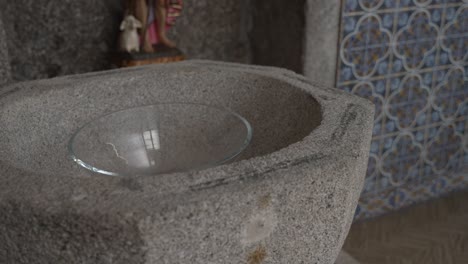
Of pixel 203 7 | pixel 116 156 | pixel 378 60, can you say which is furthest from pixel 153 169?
pixel 378 60

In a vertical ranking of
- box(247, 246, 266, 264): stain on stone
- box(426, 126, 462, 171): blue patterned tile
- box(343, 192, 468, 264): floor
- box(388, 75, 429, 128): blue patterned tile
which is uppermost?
box(247, 246, 266, 264): stain on stone

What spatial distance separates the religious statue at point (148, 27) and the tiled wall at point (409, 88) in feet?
2.47

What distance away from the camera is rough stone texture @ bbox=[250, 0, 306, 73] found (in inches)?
84.1

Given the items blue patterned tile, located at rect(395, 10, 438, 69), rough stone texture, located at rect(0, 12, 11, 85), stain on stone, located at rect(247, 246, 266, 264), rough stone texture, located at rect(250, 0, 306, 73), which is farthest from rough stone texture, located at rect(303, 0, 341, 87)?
stain on stone, located at rect(247, 246, 266, 264)

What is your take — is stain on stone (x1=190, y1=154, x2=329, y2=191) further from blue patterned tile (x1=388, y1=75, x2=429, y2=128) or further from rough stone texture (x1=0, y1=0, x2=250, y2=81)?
blue patterned tile (x1=388, y1=75, x2=429, y2=128)

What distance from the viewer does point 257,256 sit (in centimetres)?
80

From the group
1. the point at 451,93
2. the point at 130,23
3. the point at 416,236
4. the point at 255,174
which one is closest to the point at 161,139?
the point at 255,174

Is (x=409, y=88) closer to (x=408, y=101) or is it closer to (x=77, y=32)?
(x=408, y=101)

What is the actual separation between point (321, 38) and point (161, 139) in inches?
43.8

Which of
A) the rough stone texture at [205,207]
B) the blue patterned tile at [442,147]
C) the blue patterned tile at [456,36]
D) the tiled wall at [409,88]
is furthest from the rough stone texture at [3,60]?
the blue patterned tile at [442,147]

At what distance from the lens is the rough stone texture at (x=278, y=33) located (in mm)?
2137

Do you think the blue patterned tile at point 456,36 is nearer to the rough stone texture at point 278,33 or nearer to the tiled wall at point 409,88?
the tiled wall at point 409,88

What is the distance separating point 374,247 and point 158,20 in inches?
58.1

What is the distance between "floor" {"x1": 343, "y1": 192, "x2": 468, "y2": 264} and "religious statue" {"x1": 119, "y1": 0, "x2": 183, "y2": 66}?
4.25 feet
